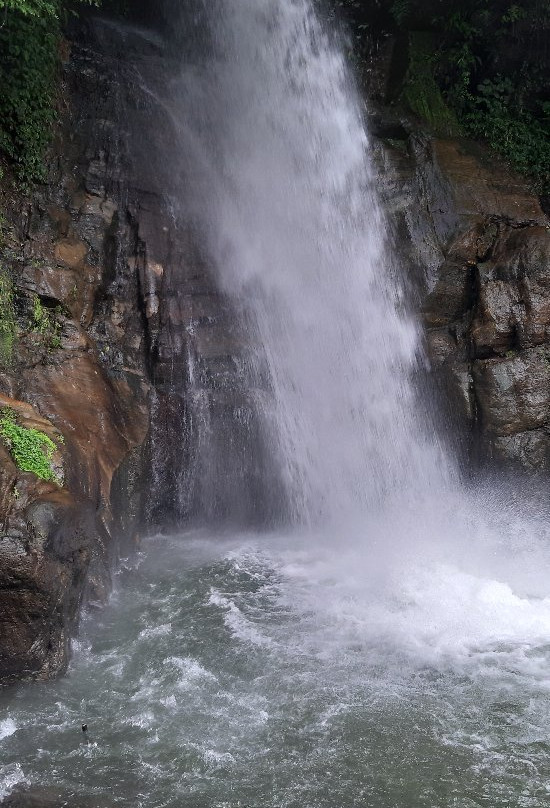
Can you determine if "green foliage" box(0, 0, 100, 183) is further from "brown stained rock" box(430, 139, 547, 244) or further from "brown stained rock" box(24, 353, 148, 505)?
"brown stained rock" box(430, 139, 547, 244)

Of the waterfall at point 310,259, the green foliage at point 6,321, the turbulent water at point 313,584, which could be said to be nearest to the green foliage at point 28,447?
the green foliage at point 6,321

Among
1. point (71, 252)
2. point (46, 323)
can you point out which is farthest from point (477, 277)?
point (46, 323)

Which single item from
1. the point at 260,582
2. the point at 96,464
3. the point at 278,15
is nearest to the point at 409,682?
the point at 260,582

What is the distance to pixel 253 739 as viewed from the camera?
18.3 feet

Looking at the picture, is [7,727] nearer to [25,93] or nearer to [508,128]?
[25,93]

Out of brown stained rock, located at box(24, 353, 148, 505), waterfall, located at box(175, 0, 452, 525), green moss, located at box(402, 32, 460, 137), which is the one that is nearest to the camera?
brown stained rock, located at box(24, 353, 148, 505)

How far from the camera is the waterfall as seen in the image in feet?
36.9

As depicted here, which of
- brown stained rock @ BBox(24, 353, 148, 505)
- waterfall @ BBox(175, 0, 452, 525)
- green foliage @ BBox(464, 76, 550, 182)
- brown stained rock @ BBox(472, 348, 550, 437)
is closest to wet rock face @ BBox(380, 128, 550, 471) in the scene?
brown stained rock @ BBox(472, 348, 550, 437)

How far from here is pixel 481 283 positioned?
11.3 metres

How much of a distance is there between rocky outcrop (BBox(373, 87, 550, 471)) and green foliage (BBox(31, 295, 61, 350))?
6349 millimetres

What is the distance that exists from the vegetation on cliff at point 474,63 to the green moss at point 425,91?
2cm

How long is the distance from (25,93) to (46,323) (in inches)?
164

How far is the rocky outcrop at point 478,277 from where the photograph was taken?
35.5ft

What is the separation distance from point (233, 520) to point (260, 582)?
2.42 meters
